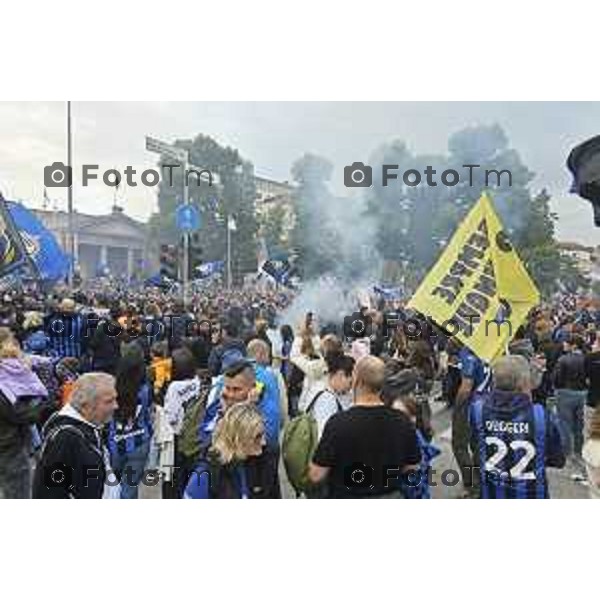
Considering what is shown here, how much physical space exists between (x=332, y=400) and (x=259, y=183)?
1.54 m

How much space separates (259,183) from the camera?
631 centimetres

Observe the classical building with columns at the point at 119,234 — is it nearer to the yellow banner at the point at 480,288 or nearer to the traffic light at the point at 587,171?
the yellow banner at the point at 480,288

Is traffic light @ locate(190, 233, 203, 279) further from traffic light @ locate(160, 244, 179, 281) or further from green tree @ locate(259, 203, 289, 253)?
green tree @ locate(259, 203, 289, 253)

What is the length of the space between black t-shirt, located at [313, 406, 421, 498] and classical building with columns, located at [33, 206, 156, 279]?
7.13 ft

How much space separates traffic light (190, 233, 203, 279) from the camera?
21.1 ft

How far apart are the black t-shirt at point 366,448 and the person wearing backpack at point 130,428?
1431mm

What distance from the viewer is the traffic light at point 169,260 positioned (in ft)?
21.1

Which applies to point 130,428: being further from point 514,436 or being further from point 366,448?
point 514,436

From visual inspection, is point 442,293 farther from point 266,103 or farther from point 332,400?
point 266,103

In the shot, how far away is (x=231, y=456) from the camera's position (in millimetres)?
4496
